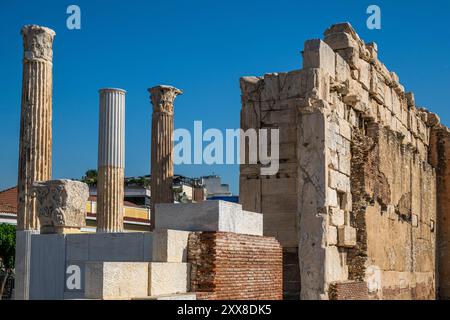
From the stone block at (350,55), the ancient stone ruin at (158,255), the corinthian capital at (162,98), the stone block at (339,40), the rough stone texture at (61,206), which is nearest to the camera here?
the ancient stone ruin at (158,255)

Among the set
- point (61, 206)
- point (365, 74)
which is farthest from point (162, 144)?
point (61, 206)

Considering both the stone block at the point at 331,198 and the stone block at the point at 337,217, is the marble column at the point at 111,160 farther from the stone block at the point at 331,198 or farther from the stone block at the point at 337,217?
the stone block at the point at 331,198

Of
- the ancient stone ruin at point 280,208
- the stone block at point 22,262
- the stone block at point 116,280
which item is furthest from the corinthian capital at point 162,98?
the stone block at point 116,280

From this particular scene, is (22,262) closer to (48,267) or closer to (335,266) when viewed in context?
(48,267)

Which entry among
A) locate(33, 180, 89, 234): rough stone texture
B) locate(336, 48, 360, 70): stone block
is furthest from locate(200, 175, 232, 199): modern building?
locate(33, 180, 89, 234): rough stone texture

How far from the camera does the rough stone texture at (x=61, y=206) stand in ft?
33.2

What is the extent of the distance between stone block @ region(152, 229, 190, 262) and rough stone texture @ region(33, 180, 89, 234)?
2.28m

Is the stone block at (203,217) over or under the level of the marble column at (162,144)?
under

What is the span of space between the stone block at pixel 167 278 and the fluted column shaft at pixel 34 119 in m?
7.96

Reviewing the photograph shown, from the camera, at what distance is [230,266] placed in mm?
8844

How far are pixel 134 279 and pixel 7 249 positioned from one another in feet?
67.1

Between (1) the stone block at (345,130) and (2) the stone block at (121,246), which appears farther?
(1) the stone block at (345,130)

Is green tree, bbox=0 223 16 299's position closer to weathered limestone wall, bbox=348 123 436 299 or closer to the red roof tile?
the red roof tile

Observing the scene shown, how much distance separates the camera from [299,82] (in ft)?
39.1
